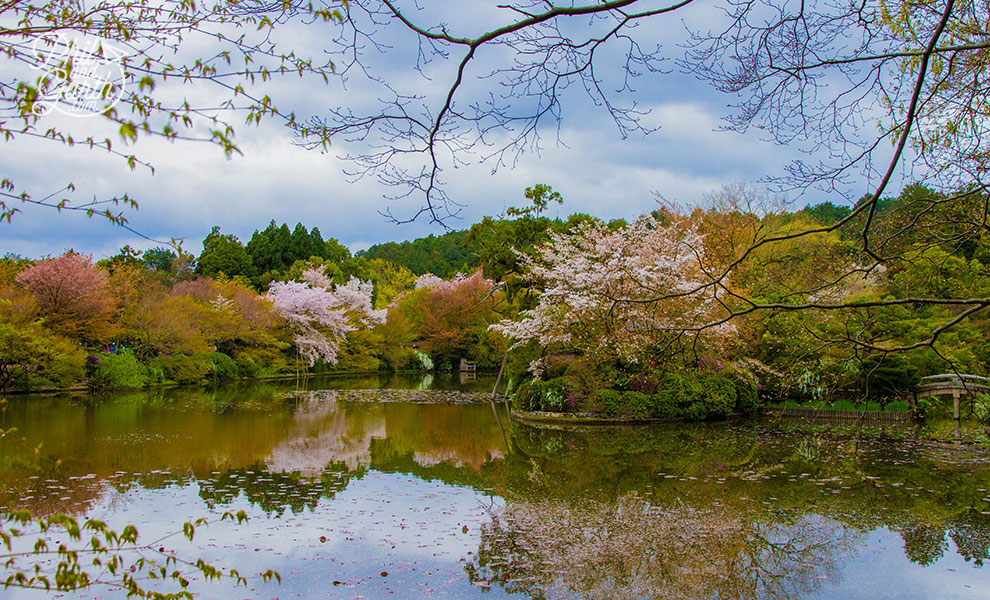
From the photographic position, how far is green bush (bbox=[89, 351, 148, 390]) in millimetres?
21219

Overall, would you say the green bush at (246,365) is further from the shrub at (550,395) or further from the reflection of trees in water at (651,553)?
the reflection of trees in water at (651,553)

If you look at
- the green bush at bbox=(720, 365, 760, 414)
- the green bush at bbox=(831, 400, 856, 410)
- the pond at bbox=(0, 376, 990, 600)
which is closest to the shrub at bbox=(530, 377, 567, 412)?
the pond at bbox=(0, 376, 990, 600)

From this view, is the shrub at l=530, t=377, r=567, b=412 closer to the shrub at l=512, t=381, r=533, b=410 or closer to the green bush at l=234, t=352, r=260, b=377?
the shrub at l=512, t=381, r=533, b=410

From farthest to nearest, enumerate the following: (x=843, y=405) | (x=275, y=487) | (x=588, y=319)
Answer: (x=843, y=405), (x=588, y=319), (x=275, y=487)

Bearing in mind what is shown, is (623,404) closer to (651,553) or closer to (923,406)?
(923,406)

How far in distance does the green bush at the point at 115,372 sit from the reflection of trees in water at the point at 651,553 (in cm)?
1856

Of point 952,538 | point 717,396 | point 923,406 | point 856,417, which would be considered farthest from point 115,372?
point 923,406

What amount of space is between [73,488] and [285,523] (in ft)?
9.95

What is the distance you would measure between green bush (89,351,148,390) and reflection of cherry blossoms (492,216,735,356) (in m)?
12.5

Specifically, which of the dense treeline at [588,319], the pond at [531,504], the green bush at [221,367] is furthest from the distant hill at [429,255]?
the pond at [531,504]

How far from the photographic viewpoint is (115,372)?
70.3ft

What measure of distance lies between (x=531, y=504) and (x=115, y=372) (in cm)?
1859

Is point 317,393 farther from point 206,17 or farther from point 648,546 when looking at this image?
point 206,17

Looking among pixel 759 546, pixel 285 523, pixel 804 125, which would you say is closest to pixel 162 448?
pixel 285 523
